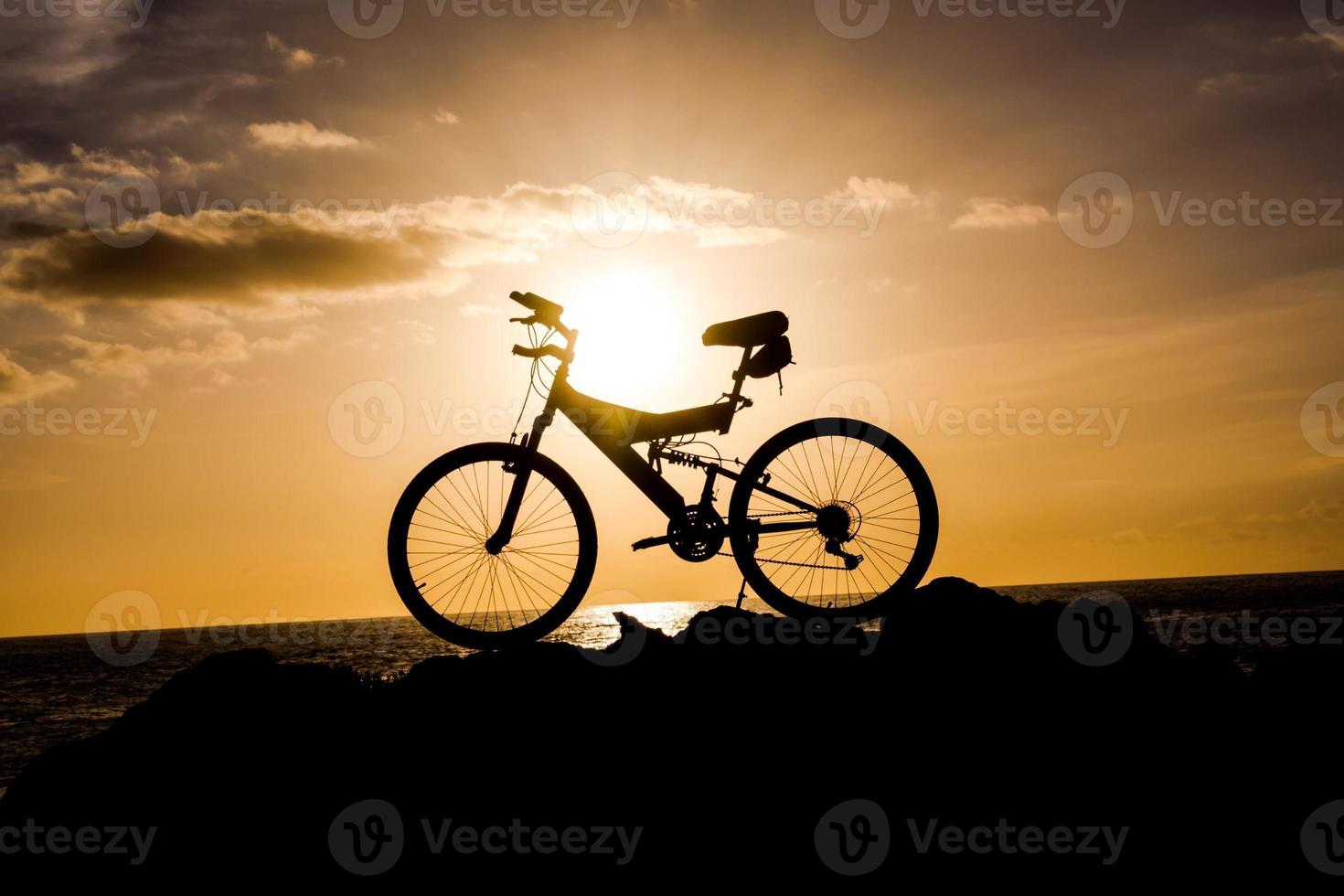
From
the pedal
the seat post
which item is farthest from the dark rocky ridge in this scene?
the seat post

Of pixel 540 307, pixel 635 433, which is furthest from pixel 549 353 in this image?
pixel 635 433

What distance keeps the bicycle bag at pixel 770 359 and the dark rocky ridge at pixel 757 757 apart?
7.26 ft

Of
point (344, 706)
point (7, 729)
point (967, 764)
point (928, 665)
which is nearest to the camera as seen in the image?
point (967, 764)

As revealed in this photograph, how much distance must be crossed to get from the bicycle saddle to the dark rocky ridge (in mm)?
2462

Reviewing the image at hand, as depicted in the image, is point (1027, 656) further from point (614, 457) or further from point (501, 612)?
point (501, 612)

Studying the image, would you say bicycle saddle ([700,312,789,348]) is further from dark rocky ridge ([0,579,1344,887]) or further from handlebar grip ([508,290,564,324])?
dark rocky ridge ([0,579,1344,887])

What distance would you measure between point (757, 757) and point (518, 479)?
3.13 metres

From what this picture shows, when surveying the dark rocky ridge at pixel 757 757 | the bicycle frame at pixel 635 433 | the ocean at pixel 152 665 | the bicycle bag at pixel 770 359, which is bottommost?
Result: the ocean at pixel 152 665

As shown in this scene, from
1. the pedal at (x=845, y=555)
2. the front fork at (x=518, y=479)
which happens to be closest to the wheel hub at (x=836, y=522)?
the pedal at (x=845, y=555)

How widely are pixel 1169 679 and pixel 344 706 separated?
7001 mm

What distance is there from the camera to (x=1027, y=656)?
280 inches

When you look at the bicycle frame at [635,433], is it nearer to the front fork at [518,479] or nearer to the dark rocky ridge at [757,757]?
the front fork at [518,479]

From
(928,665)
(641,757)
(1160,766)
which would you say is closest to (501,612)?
(641,757)

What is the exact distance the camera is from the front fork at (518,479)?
7648 millimetres
